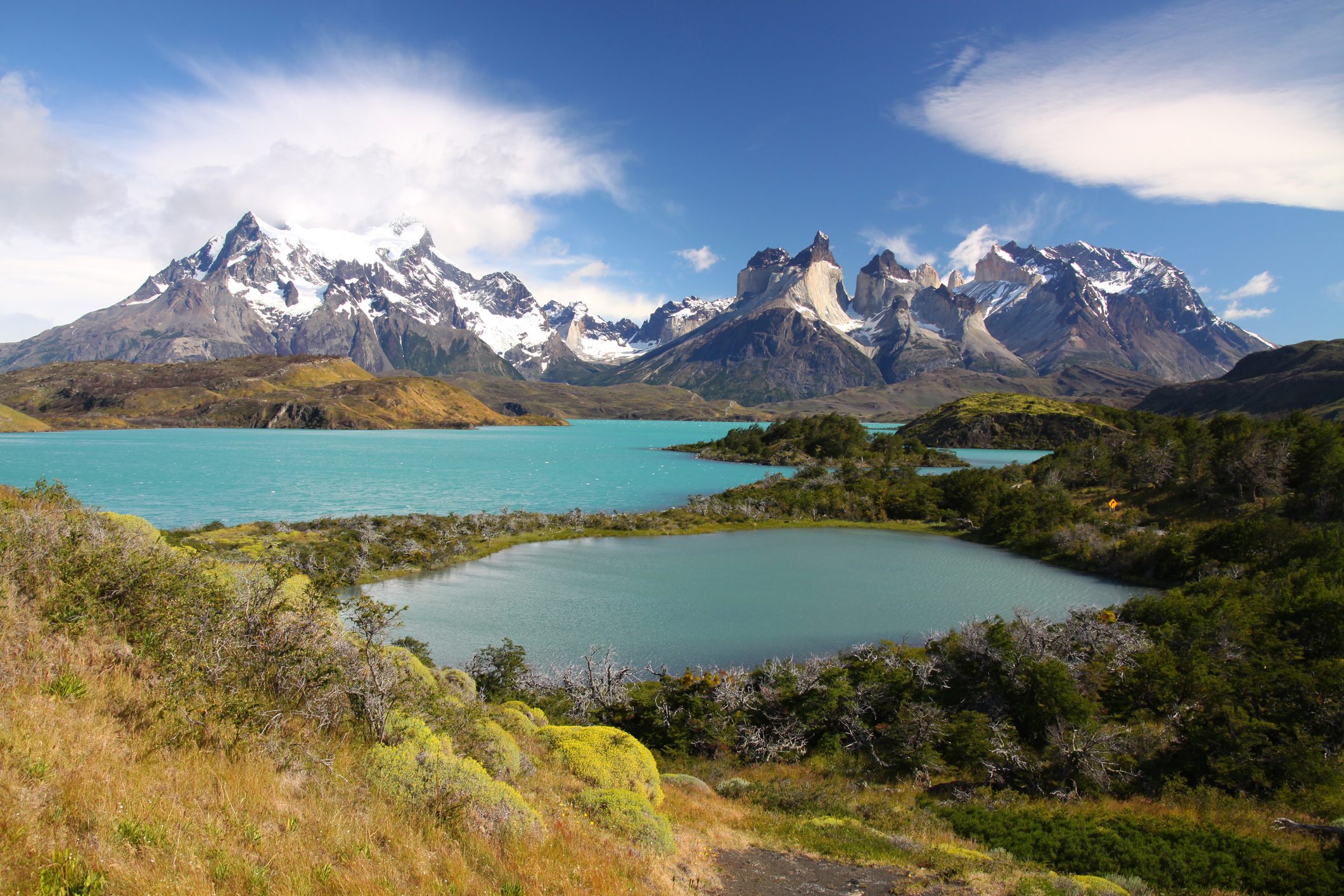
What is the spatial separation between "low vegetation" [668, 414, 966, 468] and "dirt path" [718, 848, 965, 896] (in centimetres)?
11667

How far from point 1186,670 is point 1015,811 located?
1121 centimetres

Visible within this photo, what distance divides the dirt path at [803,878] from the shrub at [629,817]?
1201 mm

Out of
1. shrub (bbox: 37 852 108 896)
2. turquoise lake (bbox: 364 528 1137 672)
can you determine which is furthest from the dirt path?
turquoise lake (bbox: 364 528 1137 672)

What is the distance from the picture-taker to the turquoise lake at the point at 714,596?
3378cm

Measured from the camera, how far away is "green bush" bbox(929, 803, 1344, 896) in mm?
12133

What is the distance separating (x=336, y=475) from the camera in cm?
10338

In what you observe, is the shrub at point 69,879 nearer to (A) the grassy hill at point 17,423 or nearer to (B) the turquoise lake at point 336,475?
(B) the turquoise lake at point 336,475

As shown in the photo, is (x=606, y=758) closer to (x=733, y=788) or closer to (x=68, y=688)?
(x=733, y=788)

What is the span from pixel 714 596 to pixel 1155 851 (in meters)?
30.6

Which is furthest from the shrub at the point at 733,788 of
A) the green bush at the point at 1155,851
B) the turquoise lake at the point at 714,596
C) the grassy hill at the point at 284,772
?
the turquoise lake at the point at 714,596

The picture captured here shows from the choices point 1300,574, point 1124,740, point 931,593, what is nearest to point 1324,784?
point 1124,740

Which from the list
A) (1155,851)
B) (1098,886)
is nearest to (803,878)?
(1098,886)

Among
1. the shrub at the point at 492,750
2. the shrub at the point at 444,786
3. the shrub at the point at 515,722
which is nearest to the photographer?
the shrub at the point at 444,786

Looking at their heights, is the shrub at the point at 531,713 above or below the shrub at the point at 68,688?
below
